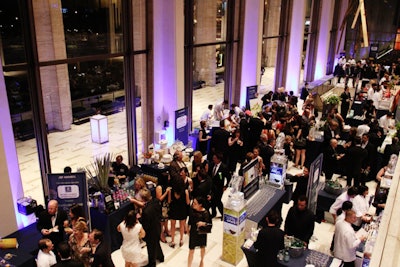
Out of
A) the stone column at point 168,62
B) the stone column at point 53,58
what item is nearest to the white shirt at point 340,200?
the stone column at point 168,62

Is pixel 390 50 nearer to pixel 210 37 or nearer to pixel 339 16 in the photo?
pixel 339 16

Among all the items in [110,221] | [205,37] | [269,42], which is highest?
[205,37]

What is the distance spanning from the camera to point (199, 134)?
1030cm

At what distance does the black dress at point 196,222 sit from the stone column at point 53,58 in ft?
27.9

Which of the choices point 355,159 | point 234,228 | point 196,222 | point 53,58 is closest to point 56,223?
point 196,222

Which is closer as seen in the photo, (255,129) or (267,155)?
(267,155)

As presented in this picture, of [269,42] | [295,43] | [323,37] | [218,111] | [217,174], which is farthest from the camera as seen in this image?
[269,42]

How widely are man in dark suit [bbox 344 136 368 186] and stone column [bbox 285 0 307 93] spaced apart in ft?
30.5

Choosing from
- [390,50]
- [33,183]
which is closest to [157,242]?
[33,183]

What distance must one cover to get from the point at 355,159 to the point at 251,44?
6622 mm

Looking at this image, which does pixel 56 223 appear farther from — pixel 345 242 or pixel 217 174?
pixel 345 242

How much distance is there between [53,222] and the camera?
612cm

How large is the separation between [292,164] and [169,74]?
4048 mm

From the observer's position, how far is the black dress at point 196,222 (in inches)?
230
